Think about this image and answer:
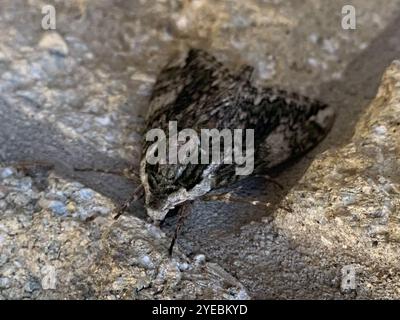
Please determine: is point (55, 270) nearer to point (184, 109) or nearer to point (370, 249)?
point (184, 109)

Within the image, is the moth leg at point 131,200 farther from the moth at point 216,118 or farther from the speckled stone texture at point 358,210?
the speckled stone texture at point 358,210

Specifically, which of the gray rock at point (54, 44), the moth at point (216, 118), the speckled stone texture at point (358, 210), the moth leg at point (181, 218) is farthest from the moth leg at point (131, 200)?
the gray rock at point (54, 44)

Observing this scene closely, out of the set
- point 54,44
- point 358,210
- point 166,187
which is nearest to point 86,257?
point 166,187

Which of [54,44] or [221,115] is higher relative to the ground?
[54,44]

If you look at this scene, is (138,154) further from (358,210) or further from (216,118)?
(358,210)
